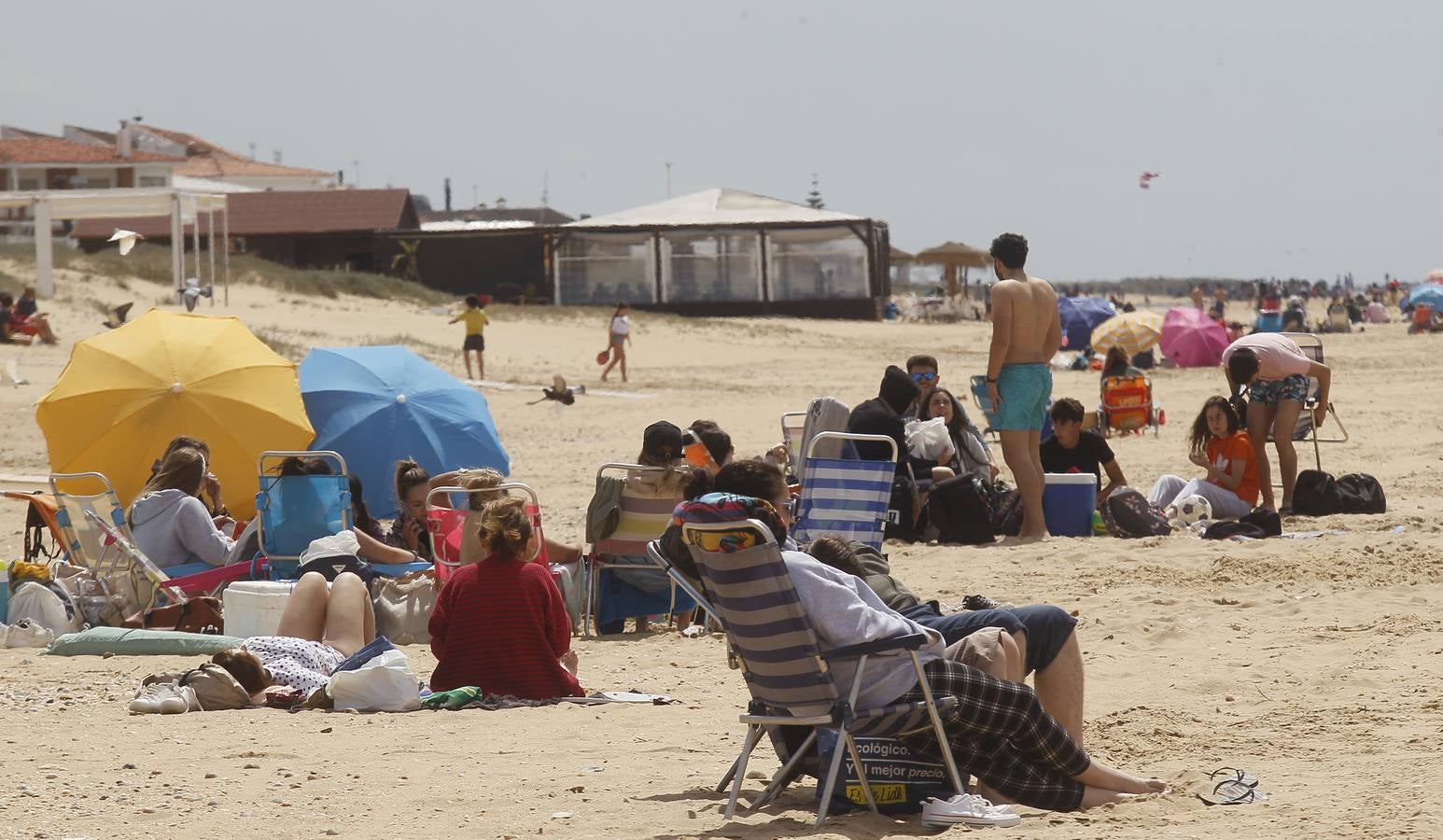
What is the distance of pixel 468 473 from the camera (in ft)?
22.7

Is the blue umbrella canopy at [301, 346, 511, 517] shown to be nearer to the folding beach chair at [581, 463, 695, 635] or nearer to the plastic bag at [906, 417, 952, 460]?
the folding beach chair at [581, 463, 695, 635]

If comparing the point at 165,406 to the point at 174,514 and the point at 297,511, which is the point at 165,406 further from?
the point at 297,511

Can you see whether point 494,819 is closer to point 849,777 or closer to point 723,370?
point 849,777

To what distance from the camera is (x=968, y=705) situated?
14.3ft

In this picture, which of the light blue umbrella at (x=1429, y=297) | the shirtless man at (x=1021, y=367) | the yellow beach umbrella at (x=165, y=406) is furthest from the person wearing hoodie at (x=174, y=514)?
the light blue umbrella at (x=1429, y=297)

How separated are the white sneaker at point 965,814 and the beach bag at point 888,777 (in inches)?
4.7

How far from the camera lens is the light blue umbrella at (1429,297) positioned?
121 ft

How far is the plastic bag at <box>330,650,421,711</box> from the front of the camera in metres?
5.74

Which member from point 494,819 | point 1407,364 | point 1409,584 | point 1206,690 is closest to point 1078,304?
point 1407,364

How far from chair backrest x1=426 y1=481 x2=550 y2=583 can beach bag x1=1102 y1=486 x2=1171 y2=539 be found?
3.56 metres

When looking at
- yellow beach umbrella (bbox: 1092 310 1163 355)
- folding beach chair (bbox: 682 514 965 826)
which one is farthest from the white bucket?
yellow beach umbrella (bbox: 1092 310 1163 355)

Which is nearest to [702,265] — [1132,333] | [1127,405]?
[1132,333]

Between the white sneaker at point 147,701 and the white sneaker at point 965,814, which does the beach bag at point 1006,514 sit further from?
the white sneaker at point 965,814

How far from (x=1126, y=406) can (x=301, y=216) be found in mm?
39736
